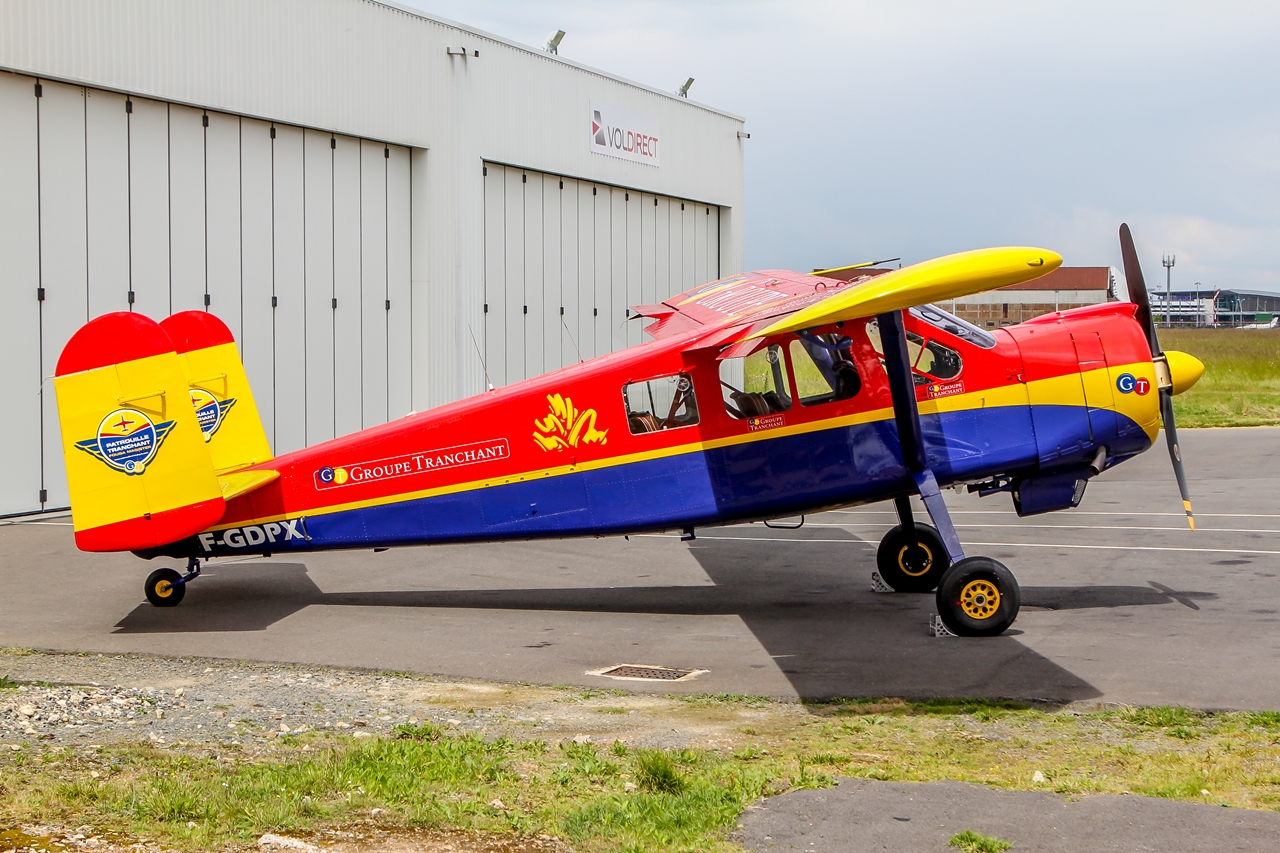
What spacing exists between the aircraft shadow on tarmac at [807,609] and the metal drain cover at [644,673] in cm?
77

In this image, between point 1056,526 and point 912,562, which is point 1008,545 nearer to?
point 1056,526

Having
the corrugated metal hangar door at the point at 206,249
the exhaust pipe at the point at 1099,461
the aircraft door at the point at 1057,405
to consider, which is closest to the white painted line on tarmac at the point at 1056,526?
the exhaust pipe at the point at 1099,461

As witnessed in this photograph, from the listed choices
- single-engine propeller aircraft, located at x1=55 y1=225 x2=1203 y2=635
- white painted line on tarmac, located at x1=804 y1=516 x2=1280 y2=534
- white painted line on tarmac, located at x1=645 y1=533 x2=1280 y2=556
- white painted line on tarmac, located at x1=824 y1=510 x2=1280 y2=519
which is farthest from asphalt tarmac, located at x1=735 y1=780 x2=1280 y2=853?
white painted line on tarmac, located at x1=824 y1=510 x2=1280 y2=519

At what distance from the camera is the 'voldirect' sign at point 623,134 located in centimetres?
2808

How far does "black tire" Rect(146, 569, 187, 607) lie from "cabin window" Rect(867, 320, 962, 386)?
23.8 feet

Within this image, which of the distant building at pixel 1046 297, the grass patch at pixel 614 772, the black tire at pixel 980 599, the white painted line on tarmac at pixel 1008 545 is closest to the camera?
the grass patch at pixel 614 772

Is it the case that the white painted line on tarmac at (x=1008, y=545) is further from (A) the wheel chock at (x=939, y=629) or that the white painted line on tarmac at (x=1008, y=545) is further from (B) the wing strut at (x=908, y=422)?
(A) the wheel chock at (x=939, y=629)

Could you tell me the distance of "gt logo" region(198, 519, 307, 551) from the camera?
36.2 ft

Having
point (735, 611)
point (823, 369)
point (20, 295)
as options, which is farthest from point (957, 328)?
point (20, 295)

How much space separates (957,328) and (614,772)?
630 cm

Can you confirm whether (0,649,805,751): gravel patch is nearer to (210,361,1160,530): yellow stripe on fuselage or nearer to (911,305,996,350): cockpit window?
(210,361,1160,530): yellow stripe on fuselage

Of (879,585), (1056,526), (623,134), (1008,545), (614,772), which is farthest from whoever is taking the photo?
(623,134)

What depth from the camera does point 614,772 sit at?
6.29 metres

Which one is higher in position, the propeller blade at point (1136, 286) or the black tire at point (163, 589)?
the propeller blade at point (1136, 286)
